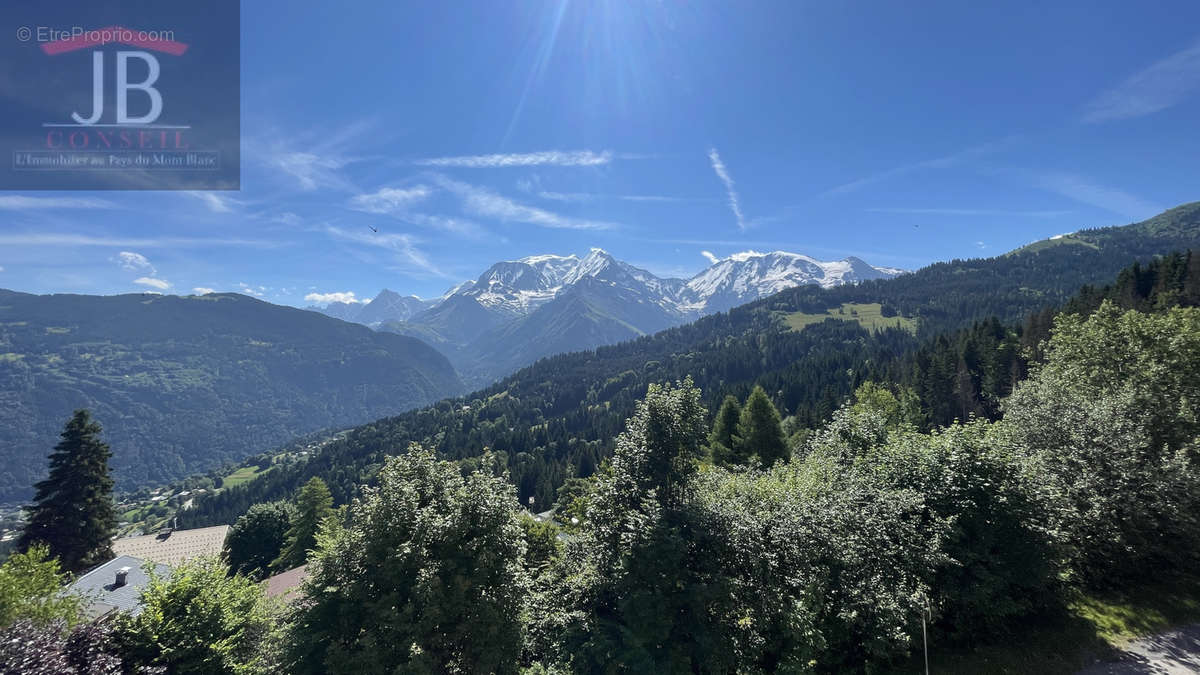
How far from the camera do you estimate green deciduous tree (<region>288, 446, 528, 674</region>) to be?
14617 mm

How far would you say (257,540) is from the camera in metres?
55.6

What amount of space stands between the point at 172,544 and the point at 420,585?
105 meters

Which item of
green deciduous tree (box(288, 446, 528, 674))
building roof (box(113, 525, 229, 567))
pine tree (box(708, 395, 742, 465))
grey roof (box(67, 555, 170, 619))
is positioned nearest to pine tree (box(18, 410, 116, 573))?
grey roof (box(67, 555, 170, 619))

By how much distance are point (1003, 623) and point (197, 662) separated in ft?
96.8

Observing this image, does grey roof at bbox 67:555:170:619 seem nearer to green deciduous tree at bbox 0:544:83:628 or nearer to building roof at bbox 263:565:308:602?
building roof at bbox 263:565:308:602

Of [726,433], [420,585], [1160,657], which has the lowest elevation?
[726,433]

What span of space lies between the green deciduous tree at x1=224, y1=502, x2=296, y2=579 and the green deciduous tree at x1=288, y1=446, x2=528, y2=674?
49943 millimetres

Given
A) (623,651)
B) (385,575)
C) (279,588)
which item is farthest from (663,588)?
(279,588)

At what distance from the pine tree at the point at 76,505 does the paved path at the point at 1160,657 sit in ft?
214

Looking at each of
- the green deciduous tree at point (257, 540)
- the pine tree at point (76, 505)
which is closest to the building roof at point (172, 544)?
the green deciduous tree at point (257, 540)

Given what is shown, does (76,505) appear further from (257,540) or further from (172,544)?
(172,544)

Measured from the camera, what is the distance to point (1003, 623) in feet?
49.5

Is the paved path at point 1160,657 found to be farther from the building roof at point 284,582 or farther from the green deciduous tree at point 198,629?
the building roof at point 284,582

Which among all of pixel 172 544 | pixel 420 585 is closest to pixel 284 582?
pixel 420 585
